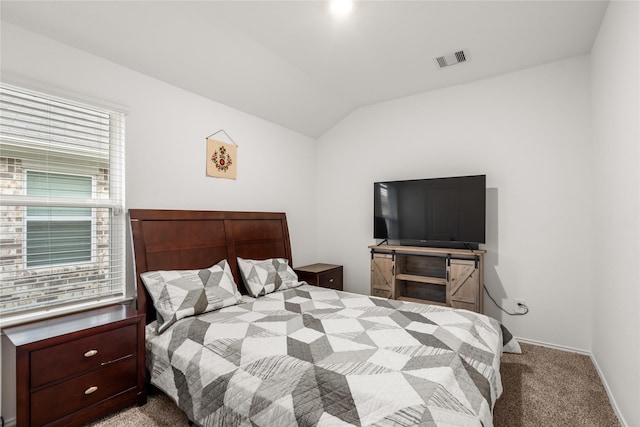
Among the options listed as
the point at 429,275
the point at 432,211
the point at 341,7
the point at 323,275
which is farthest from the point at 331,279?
the point at 341,7

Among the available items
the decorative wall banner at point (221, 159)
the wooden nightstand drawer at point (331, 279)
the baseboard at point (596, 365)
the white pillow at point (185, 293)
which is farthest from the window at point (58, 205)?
the baseboard at point (596, 365)

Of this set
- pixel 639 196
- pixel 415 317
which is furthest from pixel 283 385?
pixel 639 196

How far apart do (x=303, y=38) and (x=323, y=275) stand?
2.53 metres

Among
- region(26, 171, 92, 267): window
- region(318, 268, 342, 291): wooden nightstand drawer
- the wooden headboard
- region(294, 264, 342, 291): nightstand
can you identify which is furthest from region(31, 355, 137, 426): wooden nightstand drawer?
region(318, 268, 342, 291): wooden nightstand drawer

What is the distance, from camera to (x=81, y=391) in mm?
1818

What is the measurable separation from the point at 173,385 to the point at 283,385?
84 cm

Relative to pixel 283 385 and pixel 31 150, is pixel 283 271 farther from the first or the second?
pixel 31 150

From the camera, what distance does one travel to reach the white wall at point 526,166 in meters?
2.93

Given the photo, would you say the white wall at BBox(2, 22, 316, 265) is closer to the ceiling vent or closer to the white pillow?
the white pillow

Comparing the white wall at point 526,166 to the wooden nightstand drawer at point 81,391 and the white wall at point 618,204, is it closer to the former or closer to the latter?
the white wall at point 618,204

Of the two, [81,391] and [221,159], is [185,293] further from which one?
[221,159]

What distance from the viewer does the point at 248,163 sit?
3.58 metres

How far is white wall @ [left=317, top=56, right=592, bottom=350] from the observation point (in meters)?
2.93

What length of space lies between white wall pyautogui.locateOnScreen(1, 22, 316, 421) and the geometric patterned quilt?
1117mm
